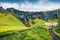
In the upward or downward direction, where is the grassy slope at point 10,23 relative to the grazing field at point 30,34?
upward

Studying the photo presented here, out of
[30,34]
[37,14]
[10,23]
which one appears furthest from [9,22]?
[37,14]

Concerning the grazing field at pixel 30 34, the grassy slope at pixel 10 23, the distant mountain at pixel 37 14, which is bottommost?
the grazing field at pixel 30 34

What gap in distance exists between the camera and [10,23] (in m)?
4.49

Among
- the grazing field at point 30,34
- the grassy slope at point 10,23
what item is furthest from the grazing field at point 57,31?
the grassy slope at point 10,23

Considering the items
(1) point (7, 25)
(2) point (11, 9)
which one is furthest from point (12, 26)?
(2) point (11, 9)

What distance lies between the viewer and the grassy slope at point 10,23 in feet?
14.6

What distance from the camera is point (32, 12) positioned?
4.62 meters

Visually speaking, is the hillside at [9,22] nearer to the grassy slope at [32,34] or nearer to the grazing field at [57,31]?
the grassy slope at [32,34]

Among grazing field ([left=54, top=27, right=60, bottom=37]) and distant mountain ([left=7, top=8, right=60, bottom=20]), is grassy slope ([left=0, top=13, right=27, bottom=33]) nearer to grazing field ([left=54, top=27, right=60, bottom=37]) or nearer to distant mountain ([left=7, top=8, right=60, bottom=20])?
distant mountain ([left=7, top=8, right=60, bottom=20])

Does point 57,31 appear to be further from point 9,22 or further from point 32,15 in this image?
point 9,22

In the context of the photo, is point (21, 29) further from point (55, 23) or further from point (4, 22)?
point (55, 23)

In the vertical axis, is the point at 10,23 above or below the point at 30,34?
above

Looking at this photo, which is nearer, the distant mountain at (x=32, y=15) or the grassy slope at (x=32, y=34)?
the grassy slope at (x=32, y=34)

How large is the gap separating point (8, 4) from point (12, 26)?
0.50 m
